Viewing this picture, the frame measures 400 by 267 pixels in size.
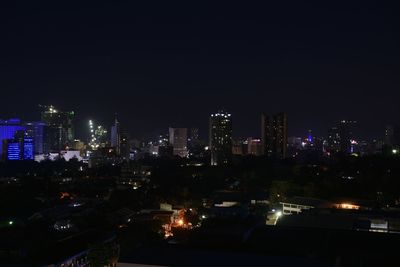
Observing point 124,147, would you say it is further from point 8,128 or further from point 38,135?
point 8,128

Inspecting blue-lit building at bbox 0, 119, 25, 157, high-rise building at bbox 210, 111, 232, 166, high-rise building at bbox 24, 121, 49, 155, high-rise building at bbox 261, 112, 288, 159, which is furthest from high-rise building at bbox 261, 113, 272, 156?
blue-lit building at bbox 0, 119, 25, 157

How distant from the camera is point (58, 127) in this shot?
38.5m

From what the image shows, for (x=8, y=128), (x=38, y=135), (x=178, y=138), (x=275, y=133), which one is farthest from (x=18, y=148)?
(x=275, y=133)

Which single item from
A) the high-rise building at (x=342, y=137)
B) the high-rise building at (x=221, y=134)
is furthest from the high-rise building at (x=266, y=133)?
the high-rise building at (x=342, y=137)

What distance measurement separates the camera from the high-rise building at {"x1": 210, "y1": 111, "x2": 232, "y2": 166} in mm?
27125

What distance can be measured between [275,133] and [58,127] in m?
18.6

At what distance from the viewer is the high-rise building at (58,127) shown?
122 feet

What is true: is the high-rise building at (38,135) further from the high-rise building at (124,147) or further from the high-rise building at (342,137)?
the high-rise building at (342,137)

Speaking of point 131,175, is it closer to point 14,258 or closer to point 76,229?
point 76,229

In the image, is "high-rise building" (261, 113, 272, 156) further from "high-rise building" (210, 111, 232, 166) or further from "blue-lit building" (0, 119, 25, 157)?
"blue-lit building" (0, 119, 25, 157)

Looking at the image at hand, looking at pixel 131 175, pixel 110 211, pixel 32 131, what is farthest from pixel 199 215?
pixel 32 131

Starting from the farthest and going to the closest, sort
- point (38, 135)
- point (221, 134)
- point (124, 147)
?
point (38, 135) → point (124, 147) → point (221, 134)

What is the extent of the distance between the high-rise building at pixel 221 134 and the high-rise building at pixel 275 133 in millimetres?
2046

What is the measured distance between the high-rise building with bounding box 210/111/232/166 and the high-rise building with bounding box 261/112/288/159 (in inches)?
80.5
